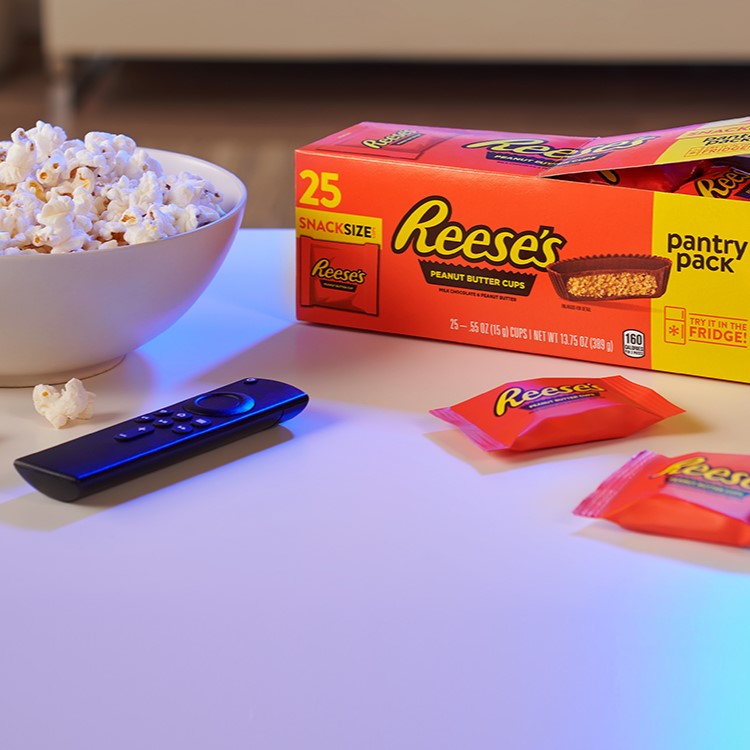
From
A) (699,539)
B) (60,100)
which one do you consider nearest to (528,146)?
(699,539)

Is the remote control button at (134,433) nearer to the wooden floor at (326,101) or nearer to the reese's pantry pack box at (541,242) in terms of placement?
the reese's pantry pack box at (541,242)

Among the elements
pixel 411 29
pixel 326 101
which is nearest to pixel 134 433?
pixel 411 29

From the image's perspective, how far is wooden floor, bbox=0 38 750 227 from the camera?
320 cm

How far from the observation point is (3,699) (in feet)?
1.70

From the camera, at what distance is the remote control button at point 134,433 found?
73 cm

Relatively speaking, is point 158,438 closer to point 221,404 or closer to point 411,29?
point 221,404

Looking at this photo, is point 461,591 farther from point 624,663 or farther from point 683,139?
point 683,139

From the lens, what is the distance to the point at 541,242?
908 mm

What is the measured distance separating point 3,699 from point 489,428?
0.37 metres

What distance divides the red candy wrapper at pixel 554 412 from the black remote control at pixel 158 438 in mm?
118

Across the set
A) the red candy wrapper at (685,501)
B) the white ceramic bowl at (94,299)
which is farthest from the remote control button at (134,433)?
the red candy wrapper at (685,501)

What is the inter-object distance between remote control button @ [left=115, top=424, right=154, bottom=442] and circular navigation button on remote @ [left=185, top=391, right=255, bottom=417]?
38mm

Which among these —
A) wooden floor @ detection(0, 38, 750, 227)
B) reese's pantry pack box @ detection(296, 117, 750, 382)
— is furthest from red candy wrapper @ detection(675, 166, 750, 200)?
wooden floor @ detection(0, 38, 750, 227)

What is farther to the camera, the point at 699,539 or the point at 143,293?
the point at 143,293
